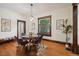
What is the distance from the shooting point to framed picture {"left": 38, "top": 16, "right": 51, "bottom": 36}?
7.54ft

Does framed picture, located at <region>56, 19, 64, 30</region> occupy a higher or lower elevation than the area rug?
higher

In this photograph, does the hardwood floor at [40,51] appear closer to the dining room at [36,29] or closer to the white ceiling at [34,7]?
the dining room at [36,29]

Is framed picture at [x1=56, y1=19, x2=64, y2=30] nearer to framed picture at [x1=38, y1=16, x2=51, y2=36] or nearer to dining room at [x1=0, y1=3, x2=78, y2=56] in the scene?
dining room at [x1=0, y1=3, x2=78, y2=56]

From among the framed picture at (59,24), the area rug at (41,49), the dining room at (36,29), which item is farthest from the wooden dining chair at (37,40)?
the framed picture at (59,24)

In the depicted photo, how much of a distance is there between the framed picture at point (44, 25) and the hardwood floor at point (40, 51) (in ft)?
0.71

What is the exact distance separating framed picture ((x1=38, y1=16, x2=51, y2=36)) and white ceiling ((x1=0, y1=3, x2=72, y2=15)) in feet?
0.61

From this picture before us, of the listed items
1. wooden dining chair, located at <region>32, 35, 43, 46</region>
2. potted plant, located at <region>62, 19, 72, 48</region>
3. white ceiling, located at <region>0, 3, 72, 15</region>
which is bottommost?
wooden dining chair, located at <region>32, 35, 43, 46</region>

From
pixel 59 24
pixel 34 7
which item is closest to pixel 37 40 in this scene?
pixel 59 24

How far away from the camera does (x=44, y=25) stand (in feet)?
7.66

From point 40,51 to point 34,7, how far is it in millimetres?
1019

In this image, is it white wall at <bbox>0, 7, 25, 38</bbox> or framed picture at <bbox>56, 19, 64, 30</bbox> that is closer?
white wall at <bbox>0, 7, 25, 38</bbox>

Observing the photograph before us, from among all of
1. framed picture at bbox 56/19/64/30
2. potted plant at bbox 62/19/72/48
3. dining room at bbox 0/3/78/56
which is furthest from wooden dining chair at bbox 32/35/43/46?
potted plant at bbox 62/19/72/48

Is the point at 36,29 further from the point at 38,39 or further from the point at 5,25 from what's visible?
the point at 5,25

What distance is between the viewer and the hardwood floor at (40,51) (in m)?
2.17
